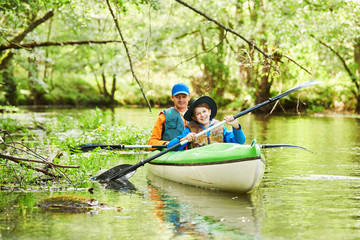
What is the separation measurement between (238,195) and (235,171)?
322mm

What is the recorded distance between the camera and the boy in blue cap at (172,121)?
7.57m

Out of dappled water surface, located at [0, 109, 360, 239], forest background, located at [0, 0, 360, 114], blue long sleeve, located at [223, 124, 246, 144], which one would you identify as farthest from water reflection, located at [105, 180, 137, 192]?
forest background, located at [0, 0, 360, 114]

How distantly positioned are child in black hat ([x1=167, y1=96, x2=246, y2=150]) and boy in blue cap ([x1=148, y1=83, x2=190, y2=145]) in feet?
2.03

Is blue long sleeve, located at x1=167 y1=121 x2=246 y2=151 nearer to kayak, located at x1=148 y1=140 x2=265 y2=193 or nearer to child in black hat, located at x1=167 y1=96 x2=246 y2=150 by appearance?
child in black hat, located at x1=167 y1=96 x2=246 y2=150

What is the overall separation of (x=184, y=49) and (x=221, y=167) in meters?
19.4

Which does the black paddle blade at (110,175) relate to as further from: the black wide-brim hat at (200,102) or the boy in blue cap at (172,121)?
the black wide-brim hat at (200,102)

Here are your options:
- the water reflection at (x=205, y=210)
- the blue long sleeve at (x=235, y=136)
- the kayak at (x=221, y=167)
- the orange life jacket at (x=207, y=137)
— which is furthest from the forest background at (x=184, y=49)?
the orange life jacket at (x=207, y=137)

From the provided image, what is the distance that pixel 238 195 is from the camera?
19.4 feet

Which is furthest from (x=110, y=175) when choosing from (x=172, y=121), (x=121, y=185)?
(x=172, y=121)

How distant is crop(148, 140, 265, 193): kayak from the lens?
5613 millimetres

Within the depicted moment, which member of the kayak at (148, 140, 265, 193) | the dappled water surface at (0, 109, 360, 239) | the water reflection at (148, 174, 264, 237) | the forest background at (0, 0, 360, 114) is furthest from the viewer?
the forest background at (0, 0, 360, 114)

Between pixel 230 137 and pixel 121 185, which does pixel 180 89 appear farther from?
pixel 121 185

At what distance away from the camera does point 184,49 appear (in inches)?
981

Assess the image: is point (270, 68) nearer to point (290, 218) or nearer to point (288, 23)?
point (290, 218)
